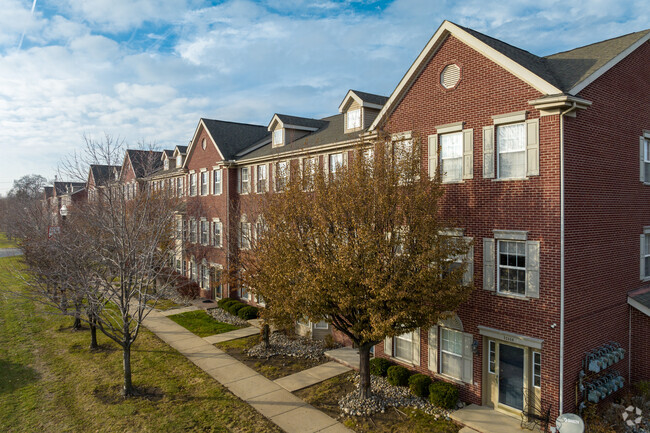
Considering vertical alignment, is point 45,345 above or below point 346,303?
below

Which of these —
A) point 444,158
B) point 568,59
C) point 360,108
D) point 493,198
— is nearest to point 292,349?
point 444,158

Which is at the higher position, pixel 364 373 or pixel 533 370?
pixel 533 370

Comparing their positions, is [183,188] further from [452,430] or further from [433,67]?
[452,430]

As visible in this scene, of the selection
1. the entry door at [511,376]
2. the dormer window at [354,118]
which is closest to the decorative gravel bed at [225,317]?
the dormer window at [354,118]

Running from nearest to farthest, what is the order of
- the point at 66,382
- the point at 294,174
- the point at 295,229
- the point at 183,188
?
the point at 295,229, the point at 294,174, the point at 66,382, the point at 183,188

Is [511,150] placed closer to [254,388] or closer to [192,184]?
[254,388]

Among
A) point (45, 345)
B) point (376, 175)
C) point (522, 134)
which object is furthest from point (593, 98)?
point (45, 345)

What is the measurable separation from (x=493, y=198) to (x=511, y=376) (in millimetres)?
5372

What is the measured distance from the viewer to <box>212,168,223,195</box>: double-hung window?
2948 cm

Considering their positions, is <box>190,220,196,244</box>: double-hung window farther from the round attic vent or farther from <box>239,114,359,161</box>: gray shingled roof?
the round attic vent

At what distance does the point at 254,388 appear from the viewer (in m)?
14.7

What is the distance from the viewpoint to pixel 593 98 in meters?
12.2

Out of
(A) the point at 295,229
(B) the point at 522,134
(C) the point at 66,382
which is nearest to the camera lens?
(B) the point at 522,134

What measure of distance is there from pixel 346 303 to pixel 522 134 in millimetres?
7150
